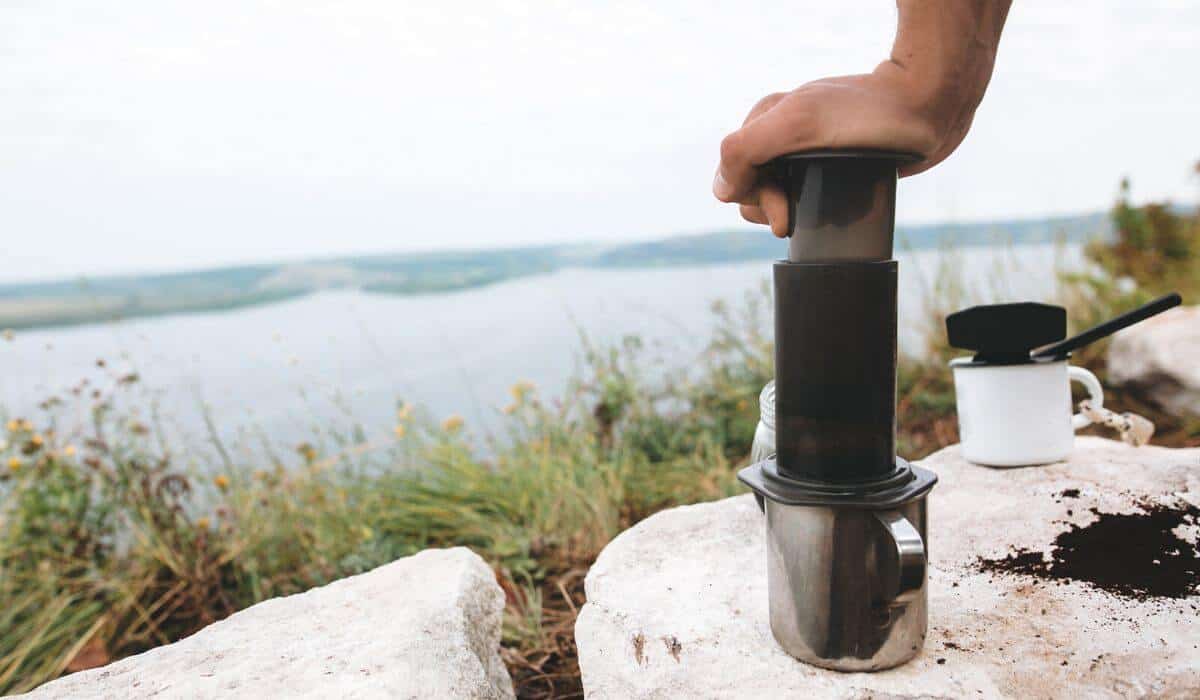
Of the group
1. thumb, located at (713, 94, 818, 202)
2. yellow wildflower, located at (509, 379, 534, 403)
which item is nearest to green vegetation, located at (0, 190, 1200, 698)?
yellow wildflower, located at (509, 379, 534, 403)

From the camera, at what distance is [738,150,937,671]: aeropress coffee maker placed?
1.26m

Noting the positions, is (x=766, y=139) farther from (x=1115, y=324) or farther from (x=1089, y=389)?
(x=1089, y=389)

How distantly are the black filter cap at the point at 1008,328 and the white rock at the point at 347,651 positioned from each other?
1337mm

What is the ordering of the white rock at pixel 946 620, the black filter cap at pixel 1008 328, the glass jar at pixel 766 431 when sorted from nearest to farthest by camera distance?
the white rock at pixel 946 620
the glass jar at pixel 766 431
the black filter cap at pixel 1008 328

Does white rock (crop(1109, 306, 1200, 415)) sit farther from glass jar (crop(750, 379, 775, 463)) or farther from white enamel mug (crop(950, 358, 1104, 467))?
glass jar (crop(750, 379, 775, 463))

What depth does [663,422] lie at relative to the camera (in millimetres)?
4211

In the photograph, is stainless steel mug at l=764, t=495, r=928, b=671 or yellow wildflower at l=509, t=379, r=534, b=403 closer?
stainless steel mug at l=764, t=495, r=928, b=671

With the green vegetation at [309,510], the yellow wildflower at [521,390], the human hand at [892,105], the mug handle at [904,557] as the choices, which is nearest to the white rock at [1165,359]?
the green vegetation at [309,510]

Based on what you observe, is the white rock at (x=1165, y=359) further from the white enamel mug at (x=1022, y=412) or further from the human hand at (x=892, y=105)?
the human hand at (x=892, y=105)

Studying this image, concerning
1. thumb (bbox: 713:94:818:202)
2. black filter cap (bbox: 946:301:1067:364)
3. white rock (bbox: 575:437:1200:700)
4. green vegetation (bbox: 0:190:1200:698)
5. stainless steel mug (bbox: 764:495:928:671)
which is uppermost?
thumb (bbox: 713:94:818:202)

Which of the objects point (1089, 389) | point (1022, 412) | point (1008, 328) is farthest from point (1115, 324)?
point (1089, 389)

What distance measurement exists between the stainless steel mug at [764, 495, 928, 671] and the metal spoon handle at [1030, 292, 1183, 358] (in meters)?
0.81

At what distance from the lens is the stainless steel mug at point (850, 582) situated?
128cm

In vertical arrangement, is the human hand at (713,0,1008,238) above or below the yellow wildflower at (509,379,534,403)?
above
